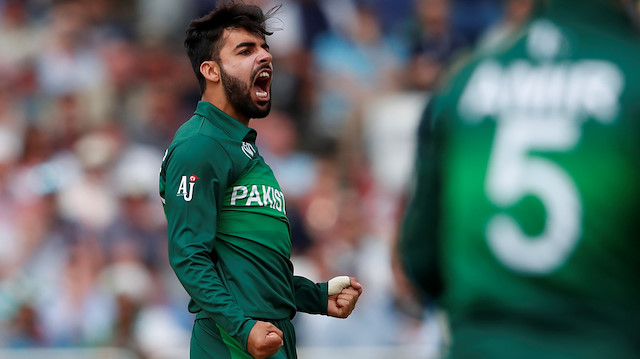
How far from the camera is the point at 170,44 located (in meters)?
10.3

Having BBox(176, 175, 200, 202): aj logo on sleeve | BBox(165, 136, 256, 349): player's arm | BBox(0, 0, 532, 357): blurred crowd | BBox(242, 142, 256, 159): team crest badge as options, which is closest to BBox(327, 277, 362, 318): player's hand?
BBox(165, 136, 256, 349): player's arm

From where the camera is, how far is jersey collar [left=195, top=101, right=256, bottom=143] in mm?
3670

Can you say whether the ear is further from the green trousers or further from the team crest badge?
the green trousers

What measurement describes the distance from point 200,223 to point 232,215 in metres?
0.18

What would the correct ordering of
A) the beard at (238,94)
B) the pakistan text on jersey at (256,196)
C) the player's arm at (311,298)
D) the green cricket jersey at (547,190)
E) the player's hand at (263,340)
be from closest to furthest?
the green cricket jersey at (547,190), the player's hand at (263,340), the pakistan text on jersey at (256,196), the beard at (238,94), the player's arm at (311,298)

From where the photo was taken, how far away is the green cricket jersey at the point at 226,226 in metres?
3.38

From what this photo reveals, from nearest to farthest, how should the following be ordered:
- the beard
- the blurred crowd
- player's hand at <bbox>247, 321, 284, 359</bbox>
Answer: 1. player's hand at <bbox>247, 321, 284, 359</bbox>
2. the beard
3. the blurred crowd

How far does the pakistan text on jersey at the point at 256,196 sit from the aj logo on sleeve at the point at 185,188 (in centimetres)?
19

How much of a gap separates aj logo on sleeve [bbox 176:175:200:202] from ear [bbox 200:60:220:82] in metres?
0.47

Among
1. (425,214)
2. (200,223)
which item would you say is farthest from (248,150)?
(425,214)

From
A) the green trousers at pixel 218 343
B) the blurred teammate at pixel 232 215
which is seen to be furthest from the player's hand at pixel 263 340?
the green trousers at pixel 218 343

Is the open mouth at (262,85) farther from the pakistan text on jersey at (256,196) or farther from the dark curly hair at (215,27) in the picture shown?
the pakistan text on jersey at (256,196)

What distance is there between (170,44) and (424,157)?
8.19m

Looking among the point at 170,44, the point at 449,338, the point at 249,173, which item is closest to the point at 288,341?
the point at 249,173
